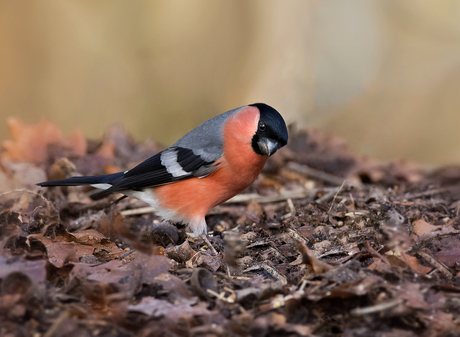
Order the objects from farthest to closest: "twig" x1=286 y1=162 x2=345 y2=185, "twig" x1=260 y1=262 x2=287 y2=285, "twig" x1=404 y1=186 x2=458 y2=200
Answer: "twig" x1=286 y1=162 x2=345 y2=185 → "twig" x1=404 y1=186 x2=458 y2=200 → "twig" x1=260 y1=262 x2=287 y2=285

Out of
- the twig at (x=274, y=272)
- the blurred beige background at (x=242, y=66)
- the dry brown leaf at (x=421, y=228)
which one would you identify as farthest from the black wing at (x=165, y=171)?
the blurred beige background at (x=242, y=66)

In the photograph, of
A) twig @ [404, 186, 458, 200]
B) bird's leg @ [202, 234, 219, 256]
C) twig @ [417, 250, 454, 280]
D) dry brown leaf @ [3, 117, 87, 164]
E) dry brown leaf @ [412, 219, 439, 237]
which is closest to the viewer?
twig @ [417, 250, 454, 280]

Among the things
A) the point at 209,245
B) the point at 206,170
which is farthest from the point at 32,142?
the point at 209,245

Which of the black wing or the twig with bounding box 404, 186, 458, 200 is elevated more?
the black wing

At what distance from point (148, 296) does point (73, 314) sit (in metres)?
0.42

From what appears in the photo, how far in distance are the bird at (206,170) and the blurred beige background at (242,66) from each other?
5.06 metres

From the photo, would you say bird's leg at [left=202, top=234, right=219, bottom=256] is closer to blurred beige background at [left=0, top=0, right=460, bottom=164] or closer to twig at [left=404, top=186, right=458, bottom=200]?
twig at [left=404, top=186, right=458, bottom=200]

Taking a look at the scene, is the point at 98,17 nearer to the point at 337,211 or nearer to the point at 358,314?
the point at 337,211

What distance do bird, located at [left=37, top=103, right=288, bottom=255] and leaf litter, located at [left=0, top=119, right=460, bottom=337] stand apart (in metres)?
0.26

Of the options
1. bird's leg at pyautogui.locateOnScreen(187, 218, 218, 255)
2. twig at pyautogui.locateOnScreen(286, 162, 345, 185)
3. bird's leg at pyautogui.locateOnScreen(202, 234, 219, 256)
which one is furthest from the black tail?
twig at pyautogui.locateOnScreen(286, 162, 345, 185)

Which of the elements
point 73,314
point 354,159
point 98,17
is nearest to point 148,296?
point 73,314

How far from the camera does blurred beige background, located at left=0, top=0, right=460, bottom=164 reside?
9.01 m

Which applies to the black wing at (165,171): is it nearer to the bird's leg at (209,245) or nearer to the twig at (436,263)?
the bird's leg at (209,245)

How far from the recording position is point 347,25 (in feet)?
34.4
